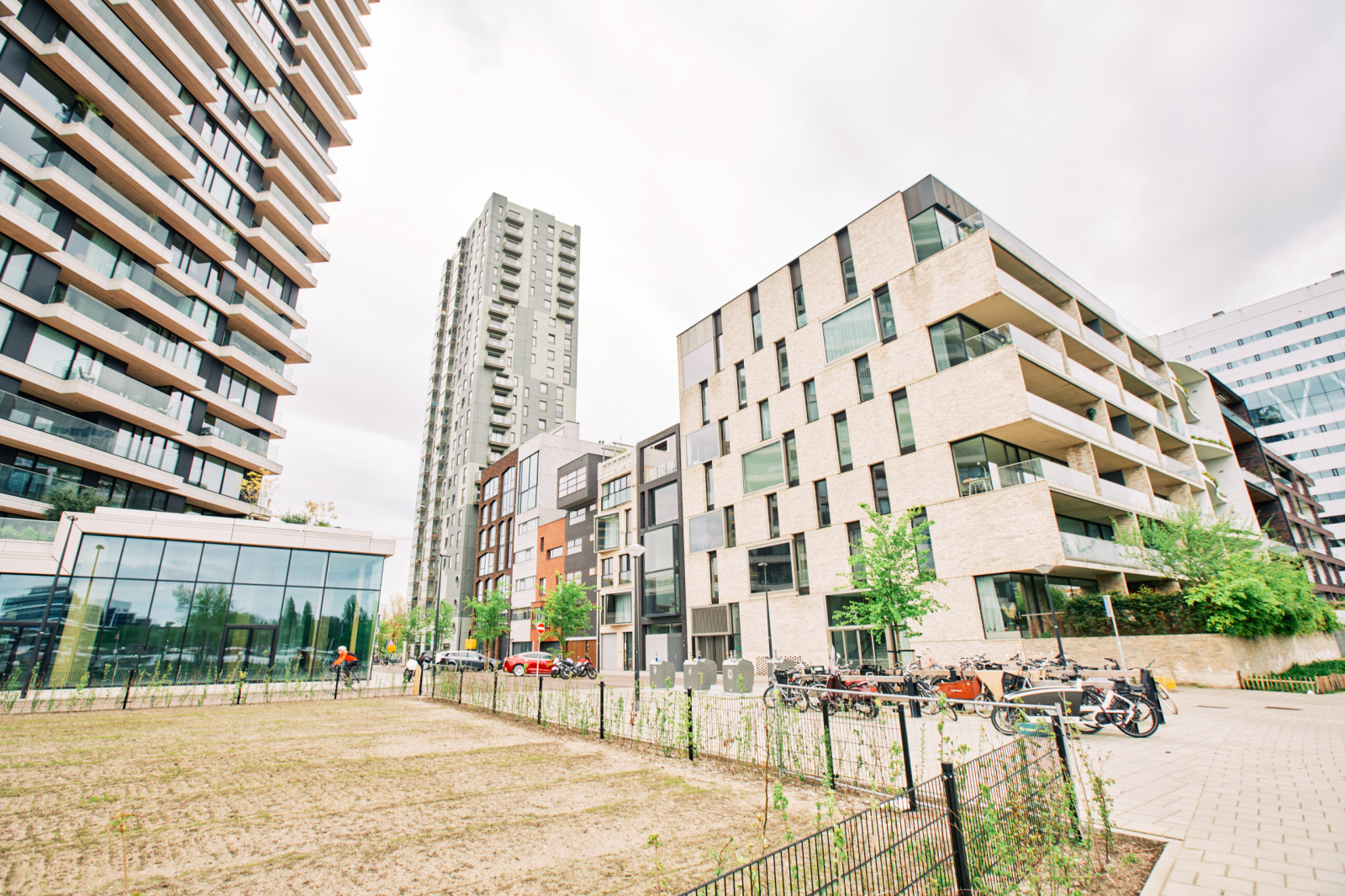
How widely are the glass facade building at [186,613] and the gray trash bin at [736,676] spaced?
60.5 ft

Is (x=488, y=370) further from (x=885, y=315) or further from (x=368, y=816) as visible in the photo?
(x=368, y=816)

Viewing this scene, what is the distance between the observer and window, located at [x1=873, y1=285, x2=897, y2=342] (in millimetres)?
28562

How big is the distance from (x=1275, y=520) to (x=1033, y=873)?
212 ft

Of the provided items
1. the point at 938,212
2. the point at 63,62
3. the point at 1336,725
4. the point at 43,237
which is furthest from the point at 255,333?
the point at 1336,725

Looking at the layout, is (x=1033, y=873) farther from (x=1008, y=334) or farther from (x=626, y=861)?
(x=1008, y=334)

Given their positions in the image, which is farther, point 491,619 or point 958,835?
point 491,619

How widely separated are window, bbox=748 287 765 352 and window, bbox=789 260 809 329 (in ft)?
9.06

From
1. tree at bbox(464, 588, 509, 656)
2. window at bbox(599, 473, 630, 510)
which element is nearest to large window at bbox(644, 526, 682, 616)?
window at bbox(599, 473, 630, 510)

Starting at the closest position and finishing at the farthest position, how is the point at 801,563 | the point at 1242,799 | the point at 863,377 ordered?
the point at 1242,799, the point at 863,377, the point at 801,563

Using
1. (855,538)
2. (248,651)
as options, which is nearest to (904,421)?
(855,538)

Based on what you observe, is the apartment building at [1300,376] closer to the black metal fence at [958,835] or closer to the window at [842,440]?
the window at [842,440]

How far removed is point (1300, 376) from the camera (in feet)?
236

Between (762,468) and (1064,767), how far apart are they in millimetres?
29358

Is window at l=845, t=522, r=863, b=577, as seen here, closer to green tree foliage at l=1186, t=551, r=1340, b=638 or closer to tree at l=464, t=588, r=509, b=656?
green tree foliage at l=1186, t=551, r=1340, b=638
